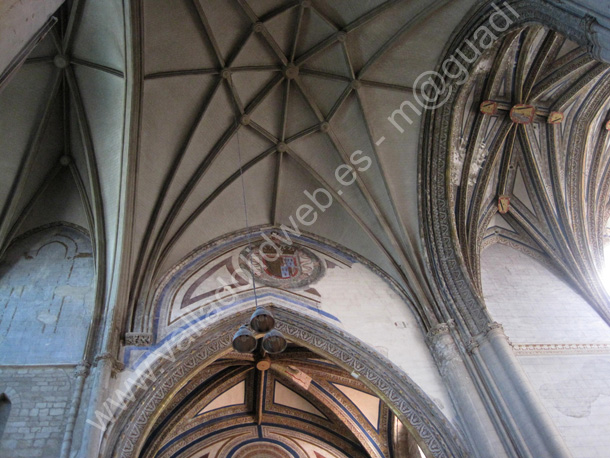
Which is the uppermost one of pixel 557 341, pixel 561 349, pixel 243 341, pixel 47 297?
pixel 47 297

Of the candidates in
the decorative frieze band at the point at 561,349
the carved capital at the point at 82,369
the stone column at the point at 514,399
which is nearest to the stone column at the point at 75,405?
the carved capital at the point at 82,369

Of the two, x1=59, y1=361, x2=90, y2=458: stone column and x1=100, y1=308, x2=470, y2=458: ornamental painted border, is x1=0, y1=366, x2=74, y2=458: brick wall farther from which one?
x1=100, y1=308, x2=470, y2=458: ornamental painted border

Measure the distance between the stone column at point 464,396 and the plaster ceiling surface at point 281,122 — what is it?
120cm

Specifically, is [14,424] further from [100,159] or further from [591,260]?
[591,260]

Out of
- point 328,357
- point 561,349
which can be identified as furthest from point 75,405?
point 561,349

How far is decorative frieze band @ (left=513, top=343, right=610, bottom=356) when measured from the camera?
9.56 meters

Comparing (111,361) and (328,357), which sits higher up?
(328,357)

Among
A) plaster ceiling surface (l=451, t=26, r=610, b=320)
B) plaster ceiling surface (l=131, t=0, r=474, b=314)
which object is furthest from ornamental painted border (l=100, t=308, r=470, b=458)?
plaster ceiling surface (l=451, t=26, r=610, b=320)

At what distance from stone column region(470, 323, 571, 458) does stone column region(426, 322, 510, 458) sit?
25 centimetres

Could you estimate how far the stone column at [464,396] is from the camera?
7535 mm

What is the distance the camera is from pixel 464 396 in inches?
321

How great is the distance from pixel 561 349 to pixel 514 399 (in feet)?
8.52

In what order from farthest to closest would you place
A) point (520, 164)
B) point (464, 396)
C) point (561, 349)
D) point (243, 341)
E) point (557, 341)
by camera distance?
1. point (520, 164)
2. point (557, 341)
3. point (561, 349)
4. point (464, 396)
5. point (243, 341)

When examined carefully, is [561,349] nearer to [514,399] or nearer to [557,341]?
[557,341]
